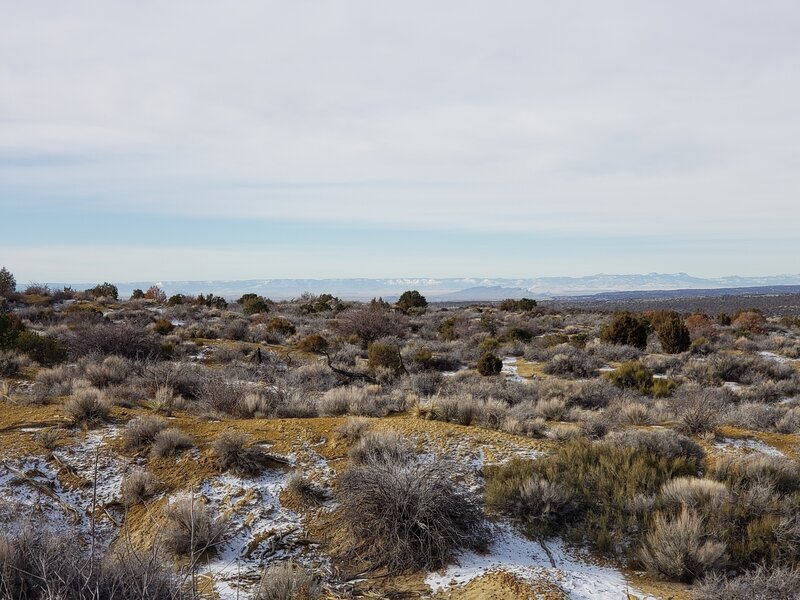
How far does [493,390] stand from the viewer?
12969mm

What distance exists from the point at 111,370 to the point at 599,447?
1005 centimetres

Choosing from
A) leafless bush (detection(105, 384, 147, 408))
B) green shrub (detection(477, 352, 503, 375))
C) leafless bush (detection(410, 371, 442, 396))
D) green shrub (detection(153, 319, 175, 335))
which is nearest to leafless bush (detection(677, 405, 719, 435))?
leafless bush (detection(410, 371, 442, 396))

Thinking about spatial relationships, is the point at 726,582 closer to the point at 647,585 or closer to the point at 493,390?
the point at 647,585

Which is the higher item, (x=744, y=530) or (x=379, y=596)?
(x=744, y=530)

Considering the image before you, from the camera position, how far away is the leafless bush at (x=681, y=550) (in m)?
5.08

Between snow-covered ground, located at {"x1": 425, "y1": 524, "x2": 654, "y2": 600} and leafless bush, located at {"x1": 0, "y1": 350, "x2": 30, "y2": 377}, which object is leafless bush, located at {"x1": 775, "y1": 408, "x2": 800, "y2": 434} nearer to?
snow-covered ground, located at {"x1": 425, "y1": 524, "x2": 654, "y2": 600}

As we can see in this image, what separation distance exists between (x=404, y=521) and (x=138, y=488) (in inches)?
133

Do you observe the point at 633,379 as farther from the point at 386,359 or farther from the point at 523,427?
the point at 523,427

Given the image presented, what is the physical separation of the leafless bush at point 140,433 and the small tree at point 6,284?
2694 centimetres

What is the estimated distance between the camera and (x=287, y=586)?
466cm

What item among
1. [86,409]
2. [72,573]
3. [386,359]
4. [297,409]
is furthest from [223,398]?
[386,359]

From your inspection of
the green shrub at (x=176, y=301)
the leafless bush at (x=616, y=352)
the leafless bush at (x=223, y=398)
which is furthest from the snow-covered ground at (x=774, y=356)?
the green shrub at (x=176, y=301)

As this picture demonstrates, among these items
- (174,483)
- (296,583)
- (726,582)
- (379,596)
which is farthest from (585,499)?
(174,483)

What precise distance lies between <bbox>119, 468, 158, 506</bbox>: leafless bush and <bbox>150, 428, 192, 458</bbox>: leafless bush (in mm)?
542
